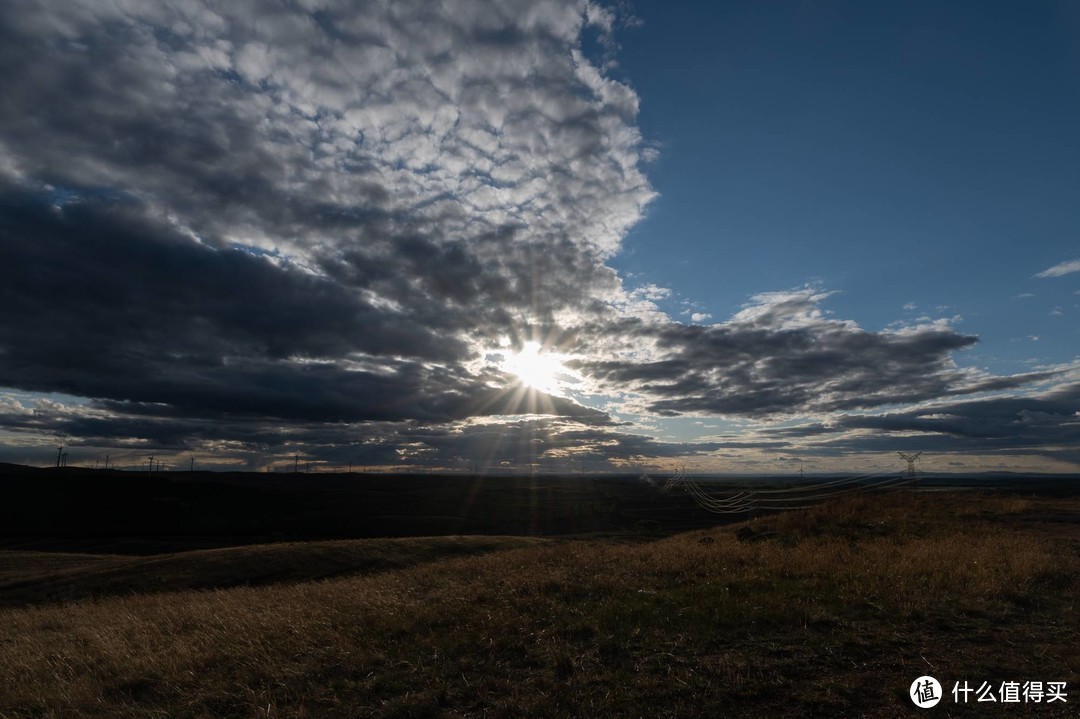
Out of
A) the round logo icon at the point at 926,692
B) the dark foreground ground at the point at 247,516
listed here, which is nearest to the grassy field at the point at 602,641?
the round logo icon at the point at 926,692

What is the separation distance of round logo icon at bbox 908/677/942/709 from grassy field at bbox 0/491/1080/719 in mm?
107

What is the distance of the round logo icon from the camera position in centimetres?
708

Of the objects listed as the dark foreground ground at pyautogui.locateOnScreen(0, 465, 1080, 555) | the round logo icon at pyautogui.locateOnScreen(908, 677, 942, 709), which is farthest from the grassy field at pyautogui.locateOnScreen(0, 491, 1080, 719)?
the dark foreground ground at pyautogui.locateOnScreen(0, 465, 1080, 555)

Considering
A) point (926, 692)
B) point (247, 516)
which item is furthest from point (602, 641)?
point (247, 516)

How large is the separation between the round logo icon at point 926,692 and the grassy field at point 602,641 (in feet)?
0.35

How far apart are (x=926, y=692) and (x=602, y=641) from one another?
14.1 ft

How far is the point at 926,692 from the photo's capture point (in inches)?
289

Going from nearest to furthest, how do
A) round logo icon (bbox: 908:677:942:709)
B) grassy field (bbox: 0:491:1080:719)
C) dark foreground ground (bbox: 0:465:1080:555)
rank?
round logo icon (bbox: 908:677:942:709) < grassy field (bbox: 0:491:1080:719) < dark foreground ground (bbox: 0:465:1080:555)

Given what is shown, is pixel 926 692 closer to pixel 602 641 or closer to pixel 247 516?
pixel 602 641

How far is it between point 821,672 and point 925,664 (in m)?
1.43

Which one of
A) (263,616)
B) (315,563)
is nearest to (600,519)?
(315,563)

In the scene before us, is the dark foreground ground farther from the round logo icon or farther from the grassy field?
the round logo icon

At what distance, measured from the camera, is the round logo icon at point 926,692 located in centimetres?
708

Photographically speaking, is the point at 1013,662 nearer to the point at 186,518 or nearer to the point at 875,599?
the point at 875,599
